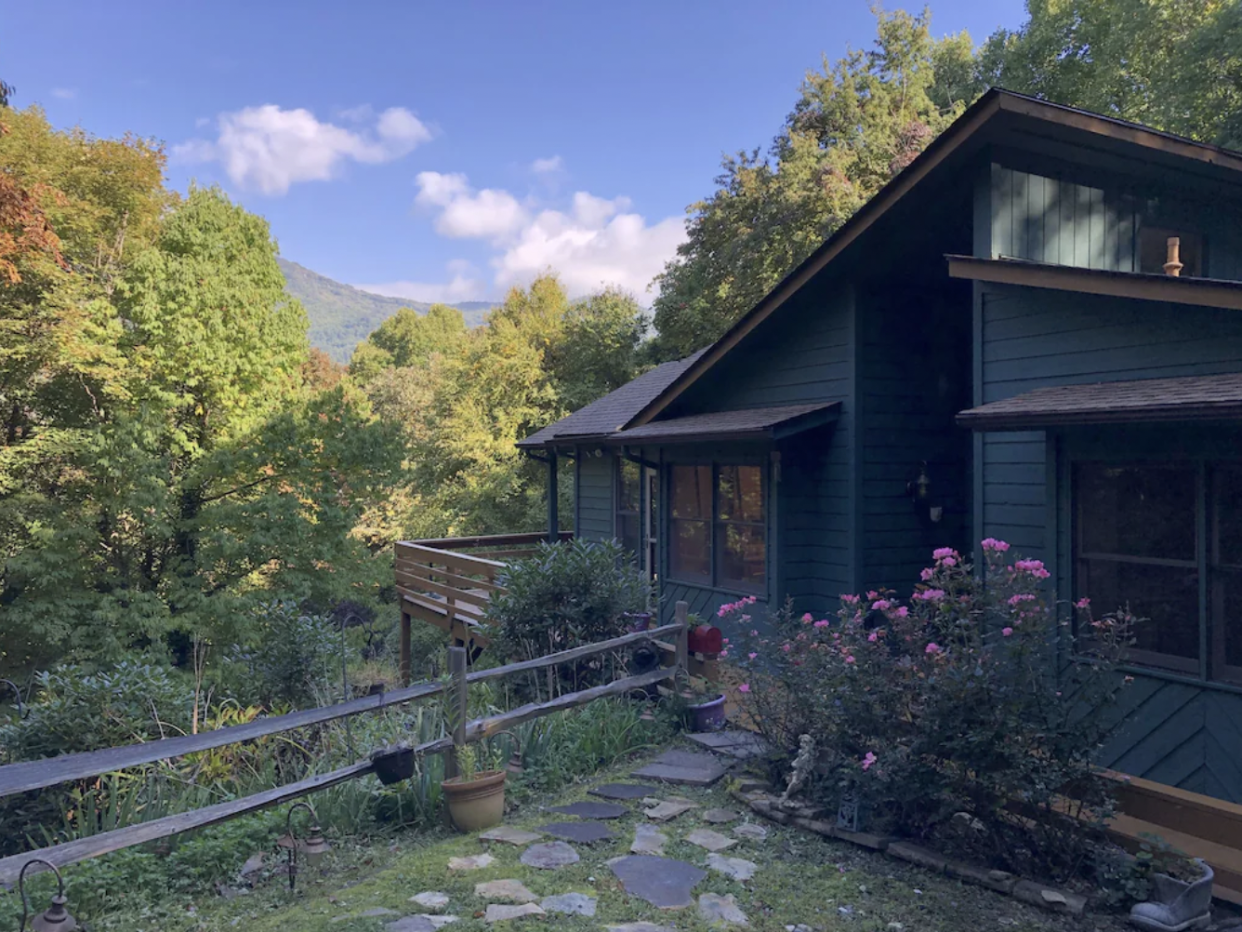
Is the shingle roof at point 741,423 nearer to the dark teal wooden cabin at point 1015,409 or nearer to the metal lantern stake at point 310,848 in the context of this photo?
the dark teal wooden cabin at point 1015,409

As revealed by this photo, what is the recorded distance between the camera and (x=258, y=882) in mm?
4496

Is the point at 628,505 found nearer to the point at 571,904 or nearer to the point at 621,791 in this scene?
the point at 621,791

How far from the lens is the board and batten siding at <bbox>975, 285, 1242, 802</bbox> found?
4.88 m

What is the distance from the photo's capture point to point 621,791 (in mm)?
5926

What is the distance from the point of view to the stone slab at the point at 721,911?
3.98m

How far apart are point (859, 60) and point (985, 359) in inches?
860

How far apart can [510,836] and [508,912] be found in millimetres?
1093

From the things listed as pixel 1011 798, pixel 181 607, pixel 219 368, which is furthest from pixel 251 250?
pixel 1011 798

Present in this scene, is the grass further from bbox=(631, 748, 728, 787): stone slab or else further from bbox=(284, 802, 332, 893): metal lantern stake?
bbox=(631, 748, 728, 787): stone slab

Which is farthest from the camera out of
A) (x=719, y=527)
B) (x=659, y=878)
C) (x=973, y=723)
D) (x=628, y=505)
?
(x=628, y=505)

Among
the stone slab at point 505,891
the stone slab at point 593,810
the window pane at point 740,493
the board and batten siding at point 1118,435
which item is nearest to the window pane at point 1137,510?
the board and batten siding at point 1118,435

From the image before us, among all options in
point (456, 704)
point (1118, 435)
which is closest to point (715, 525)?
point (456, 704)

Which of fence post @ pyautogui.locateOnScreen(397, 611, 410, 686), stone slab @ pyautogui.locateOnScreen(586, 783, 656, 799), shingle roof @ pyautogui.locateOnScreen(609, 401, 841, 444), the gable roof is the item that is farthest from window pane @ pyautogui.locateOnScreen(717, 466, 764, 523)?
fence post @ pyautogui.locateOnScreen(397, 611, 410, 686)

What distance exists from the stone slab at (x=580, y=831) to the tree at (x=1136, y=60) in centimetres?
1904
